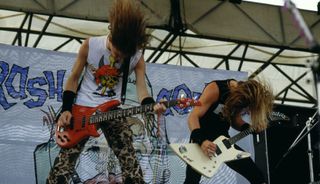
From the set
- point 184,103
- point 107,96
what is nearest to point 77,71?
point 107,96

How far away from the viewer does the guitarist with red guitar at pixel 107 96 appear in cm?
358

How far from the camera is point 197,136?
462 centimetres

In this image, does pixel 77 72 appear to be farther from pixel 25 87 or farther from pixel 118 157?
pixel 25 87

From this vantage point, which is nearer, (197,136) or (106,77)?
(106,77)

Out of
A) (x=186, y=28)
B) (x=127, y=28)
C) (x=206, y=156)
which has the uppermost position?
(x=186, y=28)

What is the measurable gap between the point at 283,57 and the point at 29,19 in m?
4.91

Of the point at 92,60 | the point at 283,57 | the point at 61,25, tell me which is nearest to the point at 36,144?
the point at 92,60

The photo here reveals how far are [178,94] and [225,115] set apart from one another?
1587 mm

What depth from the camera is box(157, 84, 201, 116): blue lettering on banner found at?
20.2 ft

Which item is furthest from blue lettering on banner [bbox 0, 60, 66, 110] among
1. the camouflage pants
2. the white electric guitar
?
the camouflage pants

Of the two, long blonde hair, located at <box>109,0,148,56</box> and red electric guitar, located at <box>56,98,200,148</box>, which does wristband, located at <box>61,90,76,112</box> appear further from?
long blonde hair, located at <box>109,0,148,56</box>

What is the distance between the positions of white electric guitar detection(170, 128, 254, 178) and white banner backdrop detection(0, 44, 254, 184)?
105 centimetres

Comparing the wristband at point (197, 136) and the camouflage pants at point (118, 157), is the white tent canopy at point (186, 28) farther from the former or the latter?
the camouflage pants at point (118, 157)

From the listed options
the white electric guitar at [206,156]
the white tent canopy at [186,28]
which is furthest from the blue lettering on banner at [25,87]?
the white tent canopy at [186,28]
